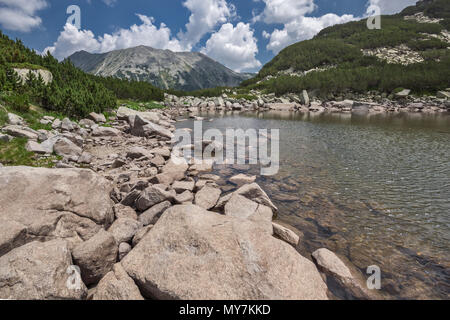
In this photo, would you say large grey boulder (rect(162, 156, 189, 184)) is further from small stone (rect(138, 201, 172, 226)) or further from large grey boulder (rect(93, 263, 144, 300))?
large grey boulder (rect(93, 263, 144, 300))

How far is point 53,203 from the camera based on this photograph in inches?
181

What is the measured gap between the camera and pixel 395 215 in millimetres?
6387

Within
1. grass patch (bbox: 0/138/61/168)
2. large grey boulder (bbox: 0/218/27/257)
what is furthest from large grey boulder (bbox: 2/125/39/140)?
large grey boulder (bbox: 0/218/27/257)

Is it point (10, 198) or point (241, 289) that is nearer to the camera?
point (241, 289)

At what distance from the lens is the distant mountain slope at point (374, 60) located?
60.0 meters

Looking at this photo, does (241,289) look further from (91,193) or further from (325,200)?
(325,200)

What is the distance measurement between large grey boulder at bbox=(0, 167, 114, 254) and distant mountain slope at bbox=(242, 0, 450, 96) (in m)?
76.1

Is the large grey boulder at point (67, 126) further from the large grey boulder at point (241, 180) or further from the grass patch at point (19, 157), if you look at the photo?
the large grey boulder at point (241, 180)

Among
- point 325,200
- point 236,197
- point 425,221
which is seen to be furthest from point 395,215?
point 236,197

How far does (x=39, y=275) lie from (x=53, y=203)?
2.02 m

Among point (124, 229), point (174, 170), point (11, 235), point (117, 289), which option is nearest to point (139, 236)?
point (124, 229)

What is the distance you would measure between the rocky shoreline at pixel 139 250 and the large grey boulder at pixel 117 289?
2cm

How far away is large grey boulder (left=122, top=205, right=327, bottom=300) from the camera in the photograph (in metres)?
3.13

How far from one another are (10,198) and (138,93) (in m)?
60.6
